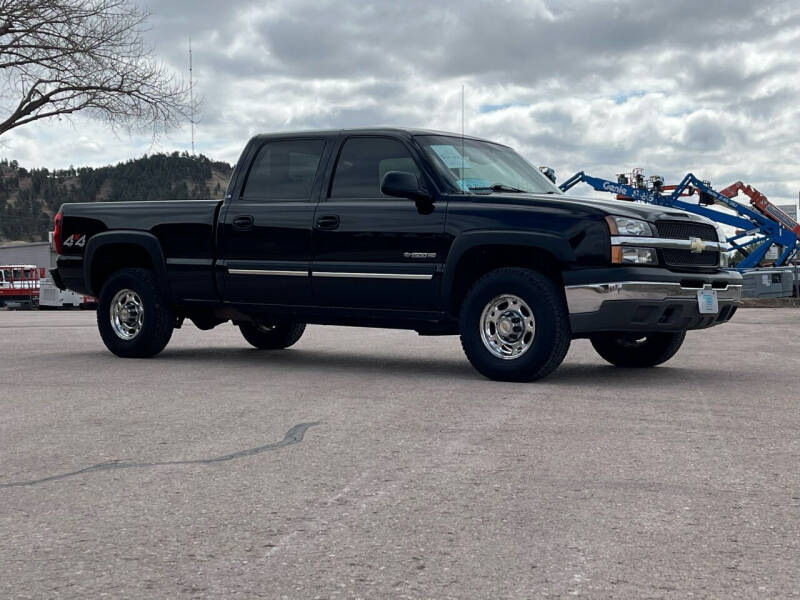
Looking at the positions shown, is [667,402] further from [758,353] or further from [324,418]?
[758,353]

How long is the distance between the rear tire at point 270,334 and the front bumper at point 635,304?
4203 mm

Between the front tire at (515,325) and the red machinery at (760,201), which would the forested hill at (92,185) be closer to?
the red machinery at (760,201)

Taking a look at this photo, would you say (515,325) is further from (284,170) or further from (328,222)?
(284,170)

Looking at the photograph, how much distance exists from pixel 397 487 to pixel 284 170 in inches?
219

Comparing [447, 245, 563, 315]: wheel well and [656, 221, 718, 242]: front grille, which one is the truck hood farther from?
[447, 245, 563, 315]: wheel well

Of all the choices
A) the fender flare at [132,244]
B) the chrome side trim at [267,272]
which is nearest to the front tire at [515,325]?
the chrome side trim at [267,272]

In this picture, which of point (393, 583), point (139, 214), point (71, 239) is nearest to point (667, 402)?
point (393, 583)

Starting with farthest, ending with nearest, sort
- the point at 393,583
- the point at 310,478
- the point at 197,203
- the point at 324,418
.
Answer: the point at 197,203
the point at 324,418
the point at 310,478
the point at 393,583

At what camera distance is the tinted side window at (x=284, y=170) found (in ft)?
31.6

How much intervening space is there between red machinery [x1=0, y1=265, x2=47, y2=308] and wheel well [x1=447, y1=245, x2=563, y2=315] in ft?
156

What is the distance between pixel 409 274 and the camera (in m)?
8.76

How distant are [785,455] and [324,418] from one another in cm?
263

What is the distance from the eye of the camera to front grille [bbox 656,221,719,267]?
8.38 metres

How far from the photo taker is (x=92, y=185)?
474 ft
